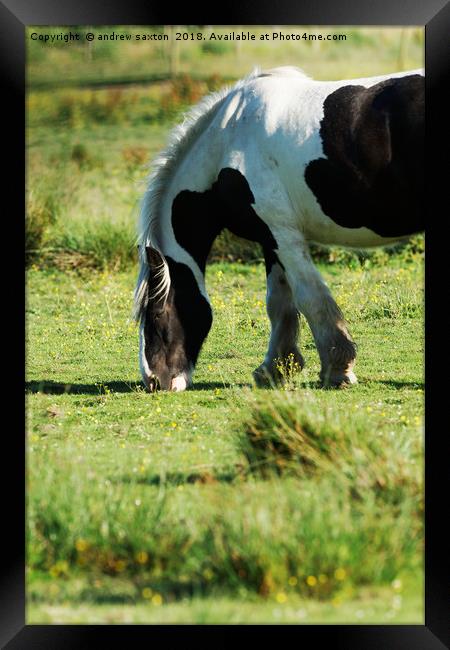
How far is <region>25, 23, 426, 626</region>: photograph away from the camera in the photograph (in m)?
4.88

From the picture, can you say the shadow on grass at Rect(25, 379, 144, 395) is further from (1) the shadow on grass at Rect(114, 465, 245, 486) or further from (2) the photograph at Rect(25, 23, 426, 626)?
(1) the shadow on grass at Rect(114, 465, 245, 486)

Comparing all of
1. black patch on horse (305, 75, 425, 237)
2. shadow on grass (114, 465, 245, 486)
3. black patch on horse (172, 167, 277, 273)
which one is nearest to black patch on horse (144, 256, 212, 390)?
black patch on horse (172, 167, 277, 273)

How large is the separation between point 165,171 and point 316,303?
1.66 metres

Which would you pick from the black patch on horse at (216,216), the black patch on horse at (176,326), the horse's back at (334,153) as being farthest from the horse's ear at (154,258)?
the horse's back at (334,153)

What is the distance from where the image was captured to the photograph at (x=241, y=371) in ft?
16.0

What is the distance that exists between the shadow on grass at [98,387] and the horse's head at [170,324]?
0.72 feet

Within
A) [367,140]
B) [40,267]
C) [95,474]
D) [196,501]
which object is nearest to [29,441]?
[95,474]

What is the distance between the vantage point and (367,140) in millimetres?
7652

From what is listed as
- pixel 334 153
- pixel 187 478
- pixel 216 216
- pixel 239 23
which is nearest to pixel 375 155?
pixel 334 153

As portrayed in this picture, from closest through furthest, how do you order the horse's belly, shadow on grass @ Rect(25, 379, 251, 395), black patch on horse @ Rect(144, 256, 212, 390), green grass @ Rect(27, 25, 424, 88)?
the horse's belly → black patch on horse @ Rect(144, 256, 212, 390) → shadow on grass @ Rect(25, 379, 251, 395) → green grass @ Rect(27, 25, 424, 88)

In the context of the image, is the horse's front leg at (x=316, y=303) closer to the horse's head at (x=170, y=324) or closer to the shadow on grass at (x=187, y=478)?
the horse's head at (x=170, y=324)

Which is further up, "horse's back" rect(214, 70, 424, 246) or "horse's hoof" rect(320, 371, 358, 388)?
"horse's back" rect(214, 70, 424, 246)
